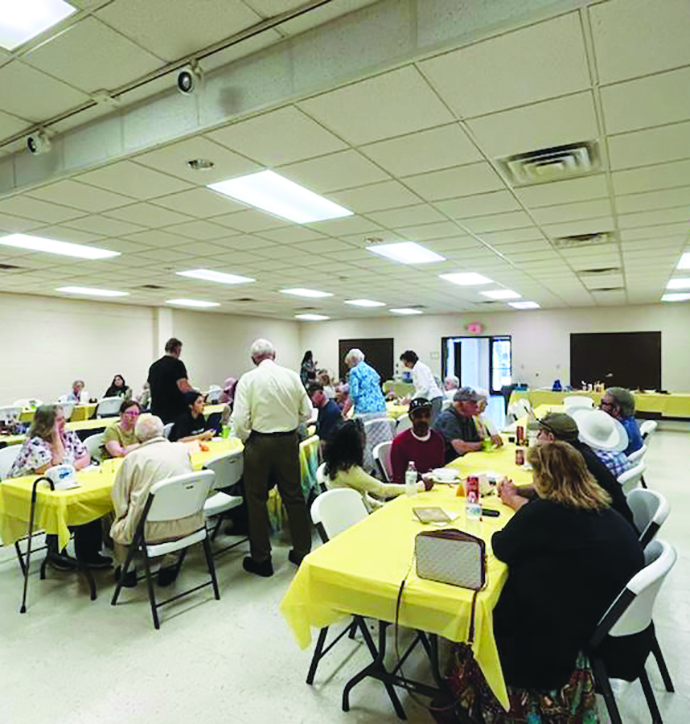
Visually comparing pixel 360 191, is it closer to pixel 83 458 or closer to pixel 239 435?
pixel 239 435

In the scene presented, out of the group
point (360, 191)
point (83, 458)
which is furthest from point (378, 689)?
point (360, 191)

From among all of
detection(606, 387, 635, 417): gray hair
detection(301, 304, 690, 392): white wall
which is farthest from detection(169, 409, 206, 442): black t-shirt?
detection(301, 304, 690, 392): white wall

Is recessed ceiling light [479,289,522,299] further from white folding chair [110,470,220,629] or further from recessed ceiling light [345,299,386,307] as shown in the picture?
white folding chair [110,470,220,629]

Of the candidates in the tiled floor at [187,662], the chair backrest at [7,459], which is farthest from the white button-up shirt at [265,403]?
the chair backrest at [7,459]

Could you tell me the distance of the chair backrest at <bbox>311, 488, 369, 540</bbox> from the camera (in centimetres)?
233

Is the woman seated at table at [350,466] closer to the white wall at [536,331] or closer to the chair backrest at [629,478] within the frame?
the chair backrest at [629,478]

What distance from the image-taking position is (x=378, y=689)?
2266mm

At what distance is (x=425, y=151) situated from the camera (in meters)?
2.96

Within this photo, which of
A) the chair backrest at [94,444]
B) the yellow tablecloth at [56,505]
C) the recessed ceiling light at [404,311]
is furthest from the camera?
the recessed ceiling light at [404,311]

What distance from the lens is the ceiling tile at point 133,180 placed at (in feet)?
10.5

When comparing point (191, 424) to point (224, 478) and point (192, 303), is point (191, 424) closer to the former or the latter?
point (224, 478)

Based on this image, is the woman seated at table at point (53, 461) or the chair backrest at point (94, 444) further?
the chair backrest at point (94, 444)

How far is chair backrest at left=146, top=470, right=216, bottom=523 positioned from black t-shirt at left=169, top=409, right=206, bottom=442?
75.3 inches

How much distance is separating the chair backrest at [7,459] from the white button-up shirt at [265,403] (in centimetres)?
175
